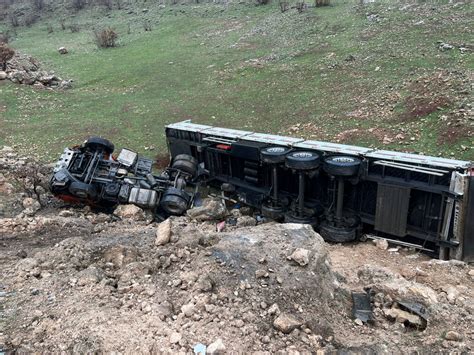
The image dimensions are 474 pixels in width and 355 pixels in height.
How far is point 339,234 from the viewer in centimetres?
877

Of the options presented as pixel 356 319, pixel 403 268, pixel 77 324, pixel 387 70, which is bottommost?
pixel 403 268

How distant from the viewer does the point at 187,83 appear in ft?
70.0

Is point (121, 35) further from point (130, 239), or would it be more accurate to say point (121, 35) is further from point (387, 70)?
point (130, 239)

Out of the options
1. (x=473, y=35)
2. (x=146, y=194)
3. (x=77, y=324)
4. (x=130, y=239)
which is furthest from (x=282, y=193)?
(x=473, y=35)

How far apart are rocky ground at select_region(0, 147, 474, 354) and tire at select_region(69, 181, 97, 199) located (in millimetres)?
2200

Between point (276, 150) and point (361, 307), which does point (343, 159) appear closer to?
point (276, 150)

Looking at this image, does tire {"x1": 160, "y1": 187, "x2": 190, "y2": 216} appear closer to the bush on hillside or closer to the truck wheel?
the truck wheel

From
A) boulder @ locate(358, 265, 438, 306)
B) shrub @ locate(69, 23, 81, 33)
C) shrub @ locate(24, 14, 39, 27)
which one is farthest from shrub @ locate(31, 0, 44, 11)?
boulder @ locate(358, 265, 438, 306)

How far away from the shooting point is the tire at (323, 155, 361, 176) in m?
8.29

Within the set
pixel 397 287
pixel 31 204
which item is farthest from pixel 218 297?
pixel 31 204

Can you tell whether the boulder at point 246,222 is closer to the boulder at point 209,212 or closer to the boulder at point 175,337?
the boulder at point 209,212

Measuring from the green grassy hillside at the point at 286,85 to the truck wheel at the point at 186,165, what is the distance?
120 inches

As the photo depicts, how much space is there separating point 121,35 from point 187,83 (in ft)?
56.9

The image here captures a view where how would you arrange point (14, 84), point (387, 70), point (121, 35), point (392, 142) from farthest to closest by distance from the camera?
point (121, 35)
point (14, 84)
point (387, 70)
point (392, 142)
